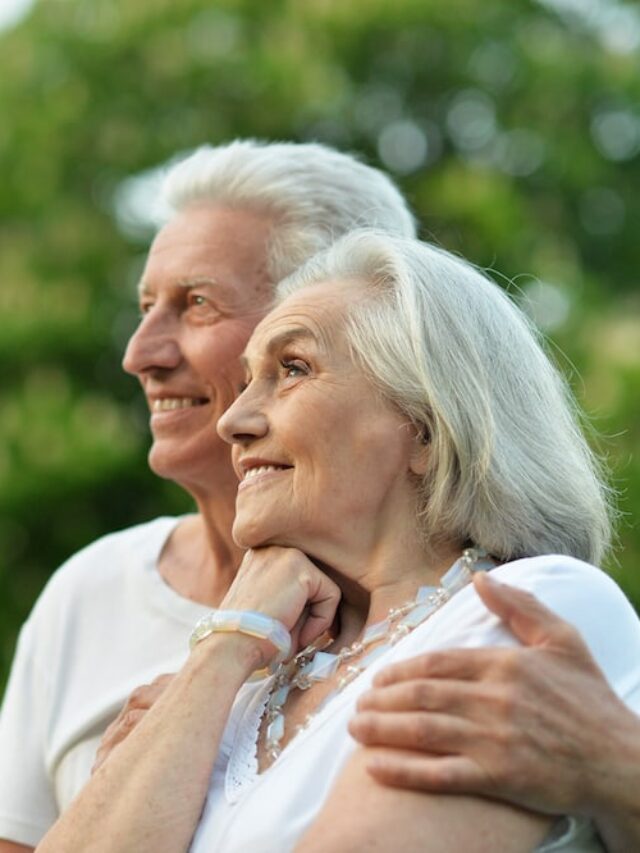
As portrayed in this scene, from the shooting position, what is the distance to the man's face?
11.1 feet

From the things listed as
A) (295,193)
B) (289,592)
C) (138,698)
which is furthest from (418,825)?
(295,193)

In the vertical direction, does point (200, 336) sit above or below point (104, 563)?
above

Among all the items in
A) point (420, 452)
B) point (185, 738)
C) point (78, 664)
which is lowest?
point (78, 664)

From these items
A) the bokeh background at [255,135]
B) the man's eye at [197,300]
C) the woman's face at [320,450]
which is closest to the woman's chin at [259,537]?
the woman's face at [320,450]

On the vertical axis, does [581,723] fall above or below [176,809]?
above

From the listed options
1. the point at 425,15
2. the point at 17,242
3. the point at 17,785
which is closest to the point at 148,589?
the point at 17,785

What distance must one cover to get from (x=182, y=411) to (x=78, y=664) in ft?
2.06

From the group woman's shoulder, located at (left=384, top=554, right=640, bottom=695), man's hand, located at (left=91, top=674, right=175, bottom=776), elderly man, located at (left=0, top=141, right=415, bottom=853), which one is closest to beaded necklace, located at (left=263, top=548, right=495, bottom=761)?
woman's shoulder, located at (left=384, top=554, right=640, bottom=695)

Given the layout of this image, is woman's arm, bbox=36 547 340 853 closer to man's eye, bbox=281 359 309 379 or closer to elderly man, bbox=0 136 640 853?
man's eye, bbox=281 359 309 379

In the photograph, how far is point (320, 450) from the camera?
2.60 meters

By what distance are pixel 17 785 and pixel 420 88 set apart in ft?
29.8

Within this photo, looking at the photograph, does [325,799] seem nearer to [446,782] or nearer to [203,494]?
[446,782]

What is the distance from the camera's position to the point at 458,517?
2.56 m

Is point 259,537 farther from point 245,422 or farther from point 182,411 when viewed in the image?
point 182,411
